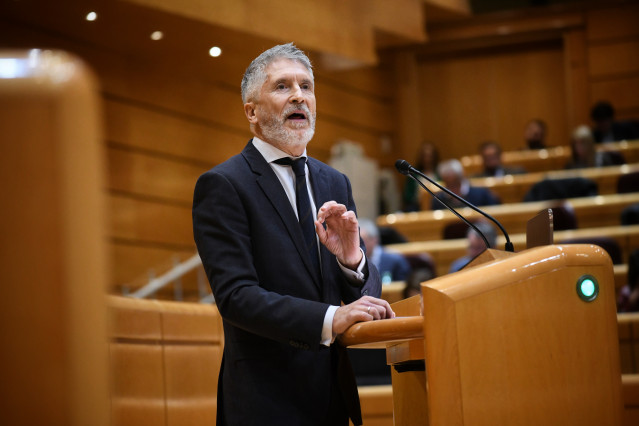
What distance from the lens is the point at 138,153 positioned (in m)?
6.10

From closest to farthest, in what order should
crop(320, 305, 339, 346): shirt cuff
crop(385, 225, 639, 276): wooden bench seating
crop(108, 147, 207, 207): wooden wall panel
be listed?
crop(320, 305, 339, 346): shirt cuff → crop(385, 225, 639, 276): wooden bench seating → crop(108, 147, 207, 207): wooden wall panel

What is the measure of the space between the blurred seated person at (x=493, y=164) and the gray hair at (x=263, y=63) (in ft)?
19.4

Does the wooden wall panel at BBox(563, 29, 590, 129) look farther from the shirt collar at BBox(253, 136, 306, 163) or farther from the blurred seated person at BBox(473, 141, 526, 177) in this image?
the shirt collar at BBox(253, 136, 306, 163)

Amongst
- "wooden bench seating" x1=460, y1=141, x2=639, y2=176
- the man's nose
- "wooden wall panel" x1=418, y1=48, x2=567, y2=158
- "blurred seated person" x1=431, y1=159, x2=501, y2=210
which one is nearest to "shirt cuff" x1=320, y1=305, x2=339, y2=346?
the man's nose

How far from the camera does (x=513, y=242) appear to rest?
5.68m

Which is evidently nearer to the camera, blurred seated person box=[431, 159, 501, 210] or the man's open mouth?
the man's open mouth

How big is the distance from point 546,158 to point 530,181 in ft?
2.94

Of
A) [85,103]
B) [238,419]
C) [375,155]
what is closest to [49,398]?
[85,103]

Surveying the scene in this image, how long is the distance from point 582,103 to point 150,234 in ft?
17.4

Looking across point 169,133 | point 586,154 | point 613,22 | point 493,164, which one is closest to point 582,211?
point 586,154

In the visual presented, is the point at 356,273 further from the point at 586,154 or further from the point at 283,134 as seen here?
the point at 586,154

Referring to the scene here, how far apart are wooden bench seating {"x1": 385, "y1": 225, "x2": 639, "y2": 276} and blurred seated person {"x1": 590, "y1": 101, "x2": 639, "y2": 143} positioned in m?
2.13

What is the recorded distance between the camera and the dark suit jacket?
1359 millimetres

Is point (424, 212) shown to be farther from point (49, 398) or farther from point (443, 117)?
point (49, 398)
